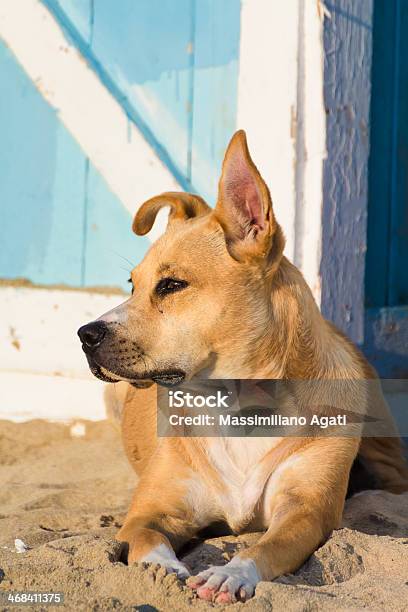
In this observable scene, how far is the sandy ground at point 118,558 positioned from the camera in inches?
99.3

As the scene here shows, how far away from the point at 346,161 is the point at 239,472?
7.05 feet

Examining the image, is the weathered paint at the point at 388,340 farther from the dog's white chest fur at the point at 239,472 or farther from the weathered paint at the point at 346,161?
the dog's white chest fur at the point at 239,472

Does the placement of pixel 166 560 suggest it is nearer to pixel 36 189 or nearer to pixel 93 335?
pixel 93 335

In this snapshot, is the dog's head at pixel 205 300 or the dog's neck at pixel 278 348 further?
the dog's neck at pixel 278 348

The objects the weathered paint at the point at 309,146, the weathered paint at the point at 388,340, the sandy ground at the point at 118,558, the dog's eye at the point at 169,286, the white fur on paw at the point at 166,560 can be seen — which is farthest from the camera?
the weathered paint at the point at 388,340

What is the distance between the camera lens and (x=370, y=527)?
348 centimetres

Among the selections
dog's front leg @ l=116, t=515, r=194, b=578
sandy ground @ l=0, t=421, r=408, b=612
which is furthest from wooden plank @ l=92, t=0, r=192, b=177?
dog's front leg @ l=116, t=515, r=194, b=578

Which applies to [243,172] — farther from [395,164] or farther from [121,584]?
[395,164]

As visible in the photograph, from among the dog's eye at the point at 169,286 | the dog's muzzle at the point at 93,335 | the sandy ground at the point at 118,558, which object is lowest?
the sandy ground at the point at 118,558

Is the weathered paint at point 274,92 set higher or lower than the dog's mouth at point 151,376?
higher

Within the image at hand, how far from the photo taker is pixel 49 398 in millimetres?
5562

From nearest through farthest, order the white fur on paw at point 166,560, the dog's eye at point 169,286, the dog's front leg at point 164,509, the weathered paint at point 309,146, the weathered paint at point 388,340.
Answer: the white fur on paw at point 166,560, the dog's front leg at point 164,509, the dog's eye at point 169,286, the weathered paint at point 309,146, the weathered paint at point 388,340

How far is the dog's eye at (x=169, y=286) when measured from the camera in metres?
3.35

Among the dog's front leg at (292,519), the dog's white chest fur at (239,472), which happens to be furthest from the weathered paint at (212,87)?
the dog's front leg at (292,519)
